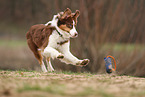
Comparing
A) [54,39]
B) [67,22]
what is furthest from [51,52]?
[67,22]

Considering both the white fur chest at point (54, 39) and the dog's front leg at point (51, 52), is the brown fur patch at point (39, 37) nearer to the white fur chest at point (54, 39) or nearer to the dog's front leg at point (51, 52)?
the white fur chest at point (54, 39)

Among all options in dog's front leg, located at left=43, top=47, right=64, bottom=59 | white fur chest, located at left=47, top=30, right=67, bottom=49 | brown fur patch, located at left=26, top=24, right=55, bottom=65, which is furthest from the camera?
brown fur patch, located at left=26, top=24, right=55, bottom=65

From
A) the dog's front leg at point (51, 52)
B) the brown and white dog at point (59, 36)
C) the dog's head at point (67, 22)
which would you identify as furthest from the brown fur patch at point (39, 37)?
the dog's head at point (67, 22)

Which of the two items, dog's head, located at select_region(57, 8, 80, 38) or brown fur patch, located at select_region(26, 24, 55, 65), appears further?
brown fur patch, located at select_region(26, 24, 55, 65)

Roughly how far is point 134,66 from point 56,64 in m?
2.55

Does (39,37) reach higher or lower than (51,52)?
higher

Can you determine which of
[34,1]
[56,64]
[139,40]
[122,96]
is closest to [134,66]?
[139,40]

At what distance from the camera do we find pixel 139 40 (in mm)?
7086

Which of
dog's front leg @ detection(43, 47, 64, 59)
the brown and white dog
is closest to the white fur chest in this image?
the brown and white dog

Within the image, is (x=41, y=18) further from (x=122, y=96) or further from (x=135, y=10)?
(x=122, y=96)

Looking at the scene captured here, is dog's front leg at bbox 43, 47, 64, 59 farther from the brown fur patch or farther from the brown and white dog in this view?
the brown fur patch

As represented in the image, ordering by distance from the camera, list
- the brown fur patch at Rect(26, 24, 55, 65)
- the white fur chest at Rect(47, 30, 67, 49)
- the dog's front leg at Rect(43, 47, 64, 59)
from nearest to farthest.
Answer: the dog's front leg at Rect(43, 47, 64, 59) < the white fur chest at Rect(47, 30, 67, 49) < the brown fur patch at Rect(26, 24, 55, 65)

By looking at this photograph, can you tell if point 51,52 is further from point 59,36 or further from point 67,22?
point 67,22

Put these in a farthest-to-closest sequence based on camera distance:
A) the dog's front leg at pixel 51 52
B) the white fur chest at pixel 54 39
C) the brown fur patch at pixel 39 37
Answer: the brown fur patch at pixel 39 37 < the white fur chest at pixel 54 39 < the dog's front leg at pixel 51 52
